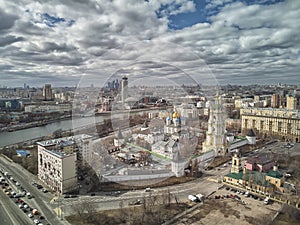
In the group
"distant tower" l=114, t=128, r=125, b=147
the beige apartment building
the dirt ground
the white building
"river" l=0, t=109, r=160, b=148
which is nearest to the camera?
the dirt ground

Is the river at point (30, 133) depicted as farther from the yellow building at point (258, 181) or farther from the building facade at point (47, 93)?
the building facade at point (47, 93)

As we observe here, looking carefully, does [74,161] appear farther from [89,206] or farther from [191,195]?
[191,195]

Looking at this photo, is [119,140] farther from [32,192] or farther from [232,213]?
[232,213]

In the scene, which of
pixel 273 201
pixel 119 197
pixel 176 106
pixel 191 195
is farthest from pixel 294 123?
pixel 119 197

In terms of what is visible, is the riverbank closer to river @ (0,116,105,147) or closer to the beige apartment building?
river @ (0,116,105,147)

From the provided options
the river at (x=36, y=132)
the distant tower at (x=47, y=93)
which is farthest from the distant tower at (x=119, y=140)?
the distant tower at (x=47, y=93)

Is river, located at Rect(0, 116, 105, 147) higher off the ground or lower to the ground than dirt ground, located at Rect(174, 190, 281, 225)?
higher

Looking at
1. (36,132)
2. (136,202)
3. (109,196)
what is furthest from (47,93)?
(136,202)

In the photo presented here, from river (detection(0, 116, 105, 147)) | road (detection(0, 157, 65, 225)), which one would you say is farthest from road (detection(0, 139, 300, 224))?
river (detection(0, 116, 105, 147))
